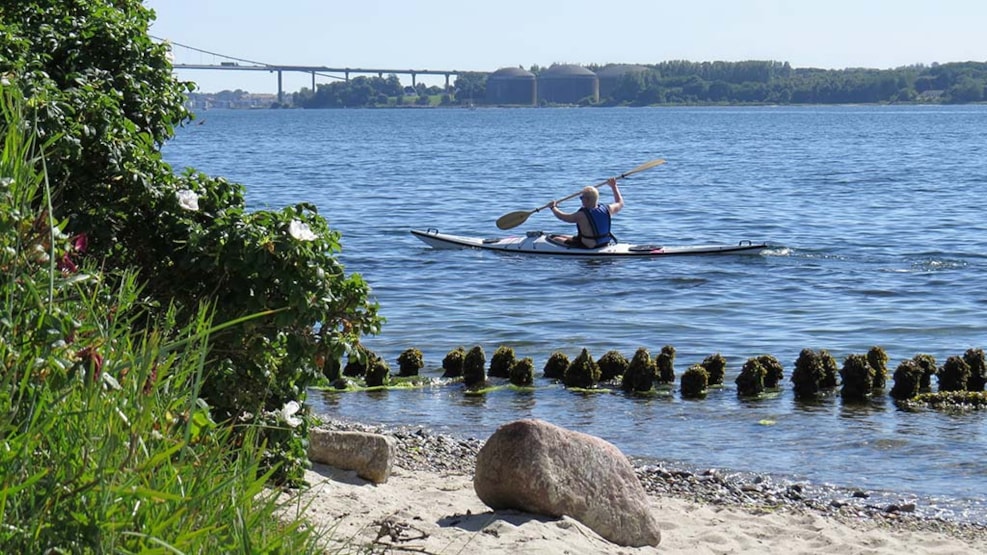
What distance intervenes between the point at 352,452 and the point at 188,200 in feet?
7.82

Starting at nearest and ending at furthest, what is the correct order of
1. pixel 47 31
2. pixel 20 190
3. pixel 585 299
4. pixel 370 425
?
pixel 20 190, pixel 47 31, pixel 370 425, pixel 585 299

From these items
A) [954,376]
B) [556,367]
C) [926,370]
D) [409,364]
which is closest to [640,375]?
[556,367]

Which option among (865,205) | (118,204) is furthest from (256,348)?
(865,205)

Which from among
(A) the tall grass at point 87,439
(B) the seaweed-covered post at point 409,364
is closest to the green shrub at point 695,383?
(B) the seaweed-covered post at point 409,364

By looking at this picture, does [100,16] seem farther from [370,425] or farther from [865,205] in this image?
[865,205]

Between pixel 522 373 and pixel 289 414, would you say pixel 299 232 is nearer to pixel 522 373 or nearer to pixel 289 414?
pixel 289 414

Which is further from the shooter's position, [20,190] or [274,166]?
[274,166]

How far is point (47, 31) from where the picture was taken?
6.63 m

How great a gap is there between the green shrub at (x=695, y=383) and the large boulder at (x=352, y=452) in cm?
536

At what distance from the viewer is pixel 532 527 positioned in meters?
6.72

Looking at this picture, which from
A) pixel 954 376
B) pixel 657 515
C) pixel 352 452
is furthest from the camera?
pixel 954 376

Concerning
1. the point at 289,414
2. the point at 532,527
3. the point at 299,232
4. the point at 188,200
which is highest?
the point at 188,200

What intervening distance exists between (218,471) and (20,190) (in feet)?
3.02

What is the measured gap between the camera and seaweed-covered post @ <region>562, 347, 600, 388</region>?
13.0 metres
